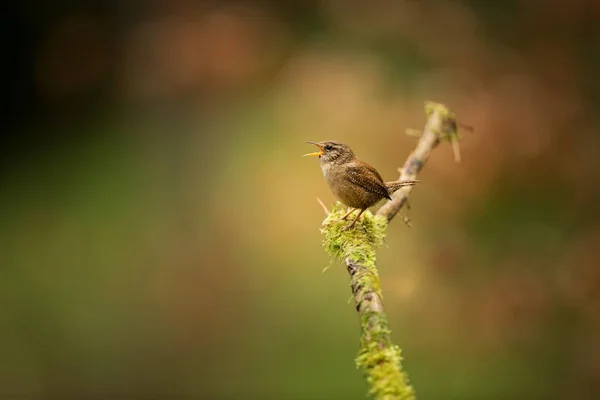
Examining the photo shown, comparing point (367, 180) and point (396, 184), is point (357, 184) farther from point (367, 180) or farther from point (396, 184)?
point (396, 184)

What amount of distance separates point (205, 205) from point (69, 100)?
320 centimetres

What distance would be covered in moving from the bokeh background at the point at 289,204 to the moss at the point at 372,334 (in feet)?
11.4

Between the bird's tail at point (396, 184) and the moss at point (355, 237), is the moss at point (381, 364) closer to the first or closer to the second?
the moss at point (355, 237)

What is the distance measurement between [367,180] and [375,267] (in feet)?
2.73

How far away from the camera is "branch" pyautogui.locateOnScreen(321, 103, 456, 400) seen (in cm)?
188

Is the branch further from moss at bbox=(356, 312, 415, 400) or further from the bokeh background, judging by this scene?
the bokeh background

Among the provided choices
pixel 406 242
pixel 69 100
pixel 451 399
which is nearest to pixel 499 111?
pixel 406 242

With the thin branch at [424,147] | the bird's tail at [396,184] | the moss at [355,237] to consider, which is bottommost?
the moss at [355,237]

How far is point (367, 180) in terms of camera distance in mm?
3100

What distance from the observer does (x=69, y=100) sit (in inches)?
363

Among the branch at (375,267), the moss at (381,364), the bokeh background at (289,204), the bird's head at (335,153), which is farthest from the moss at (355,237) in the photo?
the bokeh background at (289,204)

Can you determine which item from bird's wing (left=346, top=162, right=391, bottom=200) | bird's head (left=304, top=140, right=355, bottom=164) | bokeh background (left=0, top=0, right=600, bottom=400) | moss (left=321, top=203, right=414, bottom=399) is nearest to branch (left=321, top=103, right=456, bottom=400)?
moss (left=321, top=203, right=414, bottom=399)

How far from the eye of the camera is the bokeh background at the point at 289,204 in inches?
242

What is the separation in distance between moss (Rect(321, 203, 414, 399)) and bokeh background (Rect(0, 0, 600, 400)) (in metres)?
3.47
